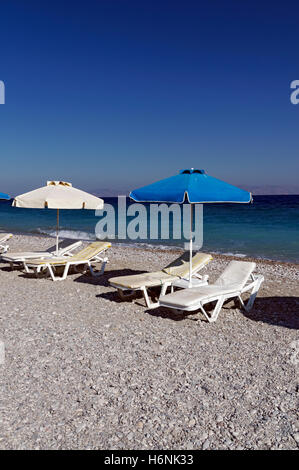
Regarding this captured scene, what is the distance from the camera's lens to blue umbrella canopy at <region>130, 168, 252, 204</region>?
5816mm

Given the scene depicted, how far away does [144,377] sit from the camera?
3967mm

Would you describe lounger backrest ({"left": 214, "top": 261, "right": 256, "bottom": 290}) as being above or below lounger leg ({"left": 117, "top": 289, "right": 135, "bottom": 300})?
above

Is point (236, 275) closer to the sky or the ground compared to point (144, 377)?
closer to the sky

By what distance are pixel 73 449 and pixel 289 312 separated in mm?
4551

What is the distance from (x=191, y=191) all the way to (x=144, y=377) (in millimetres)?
2861

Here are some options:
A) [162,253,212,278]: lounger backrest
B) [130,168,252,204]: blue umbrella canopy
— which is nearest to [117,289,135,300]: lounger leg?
[162,253,212,278]: lounger backrest

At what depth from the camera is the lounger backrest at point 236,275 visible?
6.63 metres

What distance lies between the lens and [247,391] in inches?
147

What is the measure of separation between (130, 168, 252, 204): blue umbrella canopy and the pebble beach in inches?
70.0

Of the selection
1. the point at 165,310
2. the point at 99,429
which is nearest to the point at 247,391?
the point at 99,429

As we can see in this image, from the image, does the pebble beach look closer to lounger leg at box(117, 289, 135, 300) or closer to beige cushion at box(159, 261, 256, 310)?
lounger leg at box(117, 289, 135, 300)
